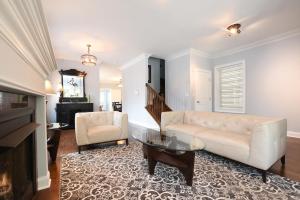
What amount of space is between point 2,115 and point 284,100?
526cm

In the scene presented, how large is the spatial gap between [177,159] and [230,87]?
13.4ft

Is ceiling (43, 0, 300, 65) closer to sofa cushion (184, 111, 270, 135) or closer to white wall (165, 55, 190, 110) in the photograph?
white wall (165, 55, 190, 110)

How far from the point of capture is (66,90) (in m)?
5.75

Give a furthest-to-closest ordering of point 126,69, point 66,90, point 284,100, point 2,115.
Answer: point 126,69 → point 66,90 → point 284,100 → point 2,115

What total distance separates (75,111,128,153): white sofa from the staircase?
164 centimetres

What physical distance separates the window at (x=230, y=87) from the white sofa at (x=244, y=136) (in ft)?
7.44

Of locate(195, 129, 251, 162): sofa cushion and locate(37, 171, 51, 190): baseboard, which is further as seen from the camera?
locate(195, 129, 251, 162): sofa cushion

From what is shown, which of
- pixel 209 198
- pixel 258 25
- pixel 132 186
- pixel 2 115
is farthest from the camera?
pixel 258 25

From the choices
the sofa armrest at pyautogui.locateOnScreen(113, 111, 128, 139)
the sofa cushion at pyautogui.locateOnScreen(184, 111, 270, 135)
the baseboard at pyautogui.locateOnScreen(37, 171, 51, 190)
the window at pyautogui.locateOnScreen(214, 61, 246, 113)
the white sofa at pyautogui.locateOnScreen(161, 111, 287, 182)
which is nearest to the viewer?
the baseboard at pyautogui.locateOnScreen(37, 171, 51, 190)

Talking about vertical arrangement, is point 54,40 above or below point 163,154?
above

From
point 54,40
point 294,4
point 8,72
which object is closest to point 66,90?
point 54,40

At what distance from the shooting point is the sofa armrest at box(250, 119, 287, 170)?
1.89m

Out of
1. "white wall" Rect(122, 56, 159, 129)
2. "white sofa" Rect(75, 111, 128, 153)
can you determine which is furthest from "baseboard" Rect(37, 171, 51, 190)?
"white wall" Rect(122, 56, 159, 129)

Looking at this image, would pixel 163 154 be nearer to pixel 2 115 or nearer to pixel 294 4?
pixel 2 115
